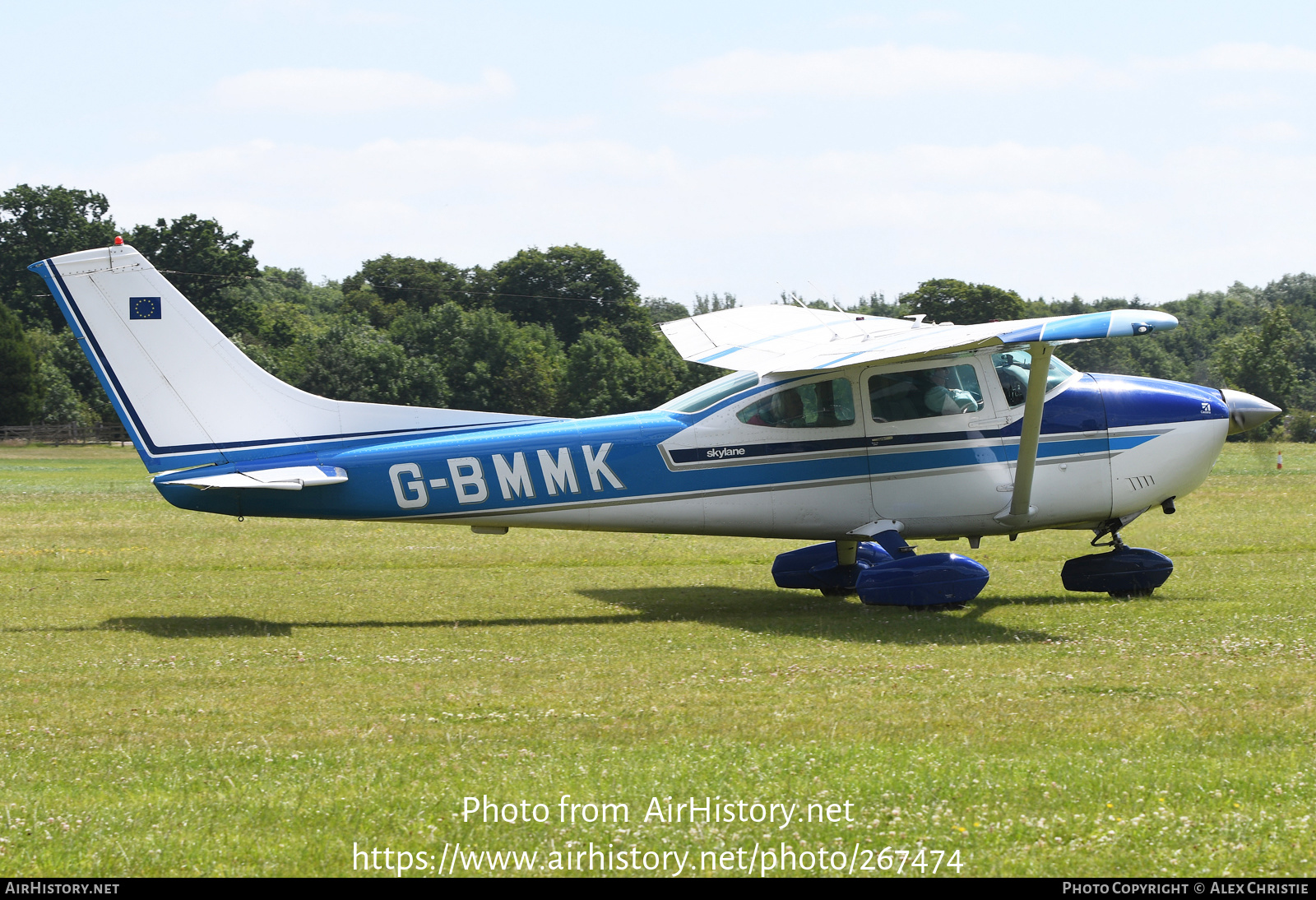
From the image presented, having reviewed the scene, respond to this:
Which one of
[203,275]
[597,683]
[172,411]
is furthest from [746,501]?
[203,275]

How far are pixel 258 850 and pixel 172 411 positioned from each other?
23.3 feet

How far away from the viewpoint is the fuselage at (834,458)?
38.8ft

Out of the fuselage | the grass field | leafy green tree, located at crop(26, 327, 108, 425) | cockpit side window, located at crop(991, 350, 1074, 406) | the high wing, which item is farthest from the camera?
leafy green tree, located at crop(26, 327, 108, 425)

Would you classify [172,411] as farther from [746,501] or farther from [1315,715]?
[1315,715]

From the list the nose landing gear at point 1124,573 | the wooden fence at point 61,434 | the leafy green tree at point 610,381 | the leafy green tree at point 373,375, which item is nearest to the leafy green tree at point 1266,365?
the leafy green tree at point 610,381

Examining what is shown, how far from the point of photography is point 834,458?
40.0 feet

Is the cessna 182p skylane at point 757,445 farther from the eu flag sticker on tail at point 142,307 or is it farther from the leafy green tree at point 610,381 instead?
A: the leafy green tree at point 610,381

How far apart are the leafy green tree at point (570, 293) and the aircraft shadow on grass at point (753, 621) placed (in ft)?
243

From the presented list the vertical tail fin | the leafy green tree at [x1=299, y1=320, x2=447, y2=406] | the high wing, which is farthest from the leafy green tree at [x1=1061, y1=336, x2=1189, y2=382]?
the vertical tail fin

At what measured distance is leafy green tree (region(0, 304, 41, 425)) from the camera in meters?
71.0

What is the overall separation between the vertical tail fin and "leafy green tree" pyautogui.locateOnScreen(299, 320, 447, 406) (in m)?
56.8

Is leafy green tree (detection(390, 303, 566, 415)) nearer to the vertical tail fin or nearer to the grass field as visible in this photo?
the grass field

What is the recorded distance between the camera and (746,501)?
12.2m

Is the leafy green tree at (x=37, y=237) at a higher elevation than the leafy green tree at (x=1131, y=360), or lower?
higher
